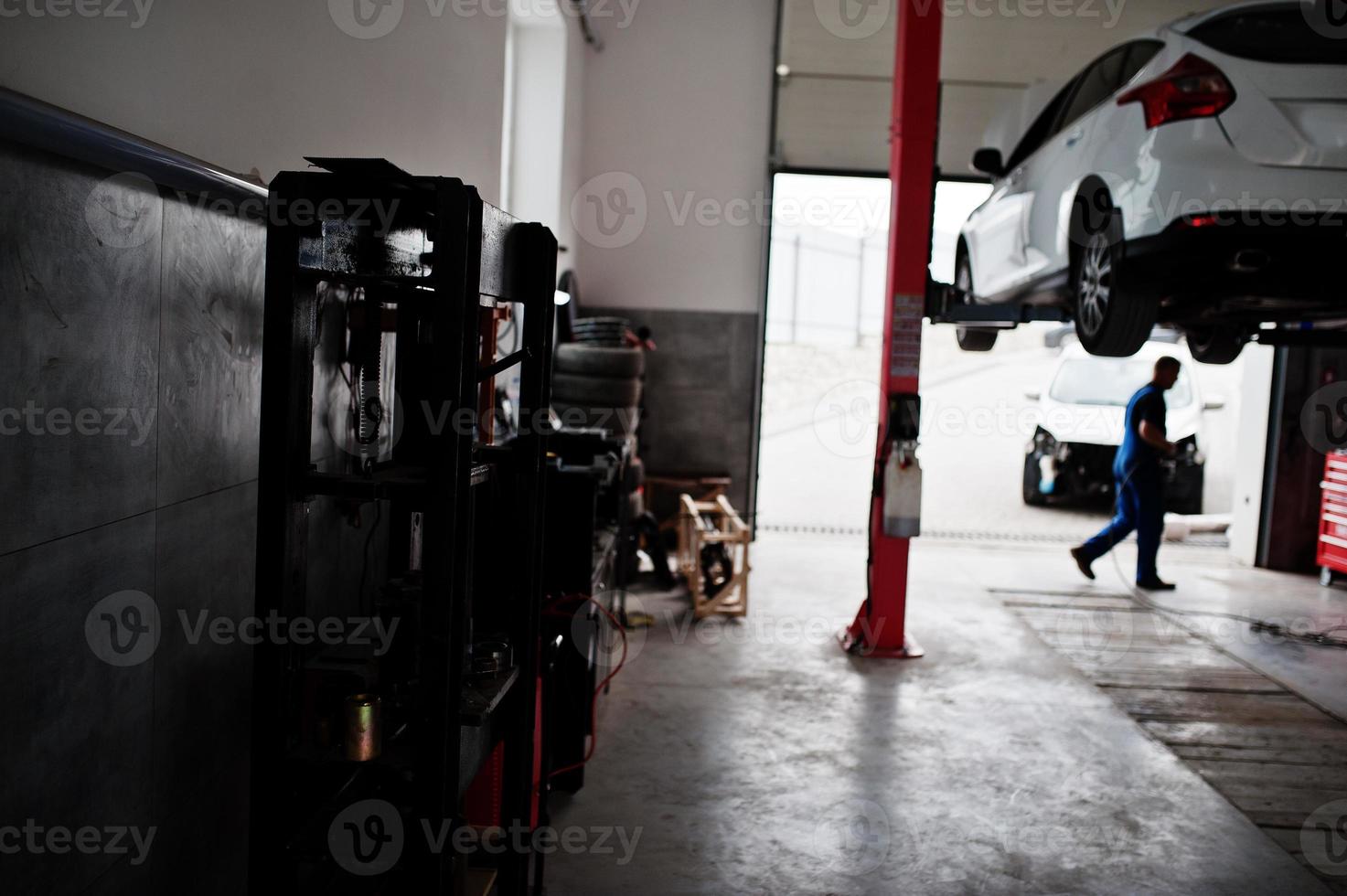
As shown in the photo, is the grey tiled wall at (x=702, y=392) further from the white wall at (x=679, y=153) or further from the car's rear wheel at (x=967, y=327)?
the car's rear wheel at (x=967, y=327)

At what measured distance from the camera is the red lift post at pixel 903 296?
5168 millimetres

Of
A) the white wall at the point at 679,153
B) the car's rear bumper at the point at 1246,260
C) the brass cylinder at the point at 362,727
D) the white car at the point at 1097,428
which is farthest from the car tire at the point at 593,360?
the white car at the point at 1097,428

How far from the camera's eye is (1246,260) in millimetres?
3641

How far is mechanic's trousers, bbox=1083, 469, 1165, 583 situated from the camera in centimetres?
667

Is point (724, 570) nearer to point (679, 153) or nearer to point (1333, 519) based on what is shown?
point (679, 153)

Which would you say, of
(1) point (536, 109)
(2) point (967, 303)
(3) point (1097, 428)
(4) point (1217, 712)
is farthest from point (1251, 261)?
(3) point (1097, 428)

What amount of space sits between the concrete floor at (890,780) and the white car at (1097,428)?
12.9ft

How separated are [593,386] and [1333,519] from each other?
529 centimetres

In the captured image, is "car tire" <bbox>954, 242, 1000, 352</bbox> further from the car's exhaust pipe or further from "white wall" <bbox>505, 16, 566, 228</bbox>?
"white wall" <bbox>505, 16, 566, 228</bbox>

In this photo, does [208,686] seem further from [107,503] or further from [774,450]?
[774,450]

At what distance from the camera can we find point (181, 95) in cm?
199

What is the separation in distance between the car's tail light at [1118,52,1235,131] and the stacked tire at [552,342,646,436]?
3.60 metres

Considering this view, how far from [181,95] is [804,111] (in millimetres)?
6943

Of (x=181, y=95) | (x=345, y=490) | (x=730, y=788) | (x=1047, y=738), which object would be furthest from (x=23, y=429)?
(x=1047, y=738)
